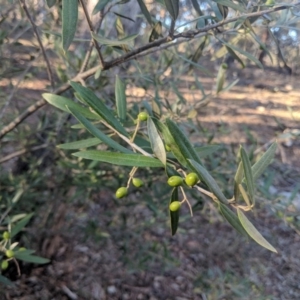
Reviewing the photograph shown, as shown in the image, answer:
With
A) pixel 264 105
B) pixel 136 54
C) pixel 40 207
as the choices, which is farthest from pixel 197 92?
pixel 136 54

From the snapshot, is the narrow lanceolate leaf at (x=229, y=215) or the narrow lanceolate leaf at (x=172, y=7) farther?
the narrow lanceolate leaf at (x=172, y=7)

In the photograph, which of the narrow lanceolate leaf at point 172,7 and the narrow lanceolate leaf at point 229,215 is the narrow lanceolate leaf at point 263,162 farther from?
the narrow lanceolate leaf at point 172,7

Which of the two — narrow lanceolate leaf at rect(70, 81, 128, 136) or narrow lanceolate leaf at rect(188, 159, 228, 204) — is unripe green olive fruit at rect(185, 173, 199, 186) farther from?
narrow lanceolate leaf at rect(70, 81, 128, 136)

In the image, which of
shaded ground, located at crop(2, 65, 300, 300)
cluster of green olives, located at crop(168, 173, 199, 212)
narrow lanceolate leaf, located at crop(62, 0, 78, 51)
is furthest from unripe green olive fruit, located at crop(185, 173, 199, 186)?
shaded ground, located at crop(2, 65, 300, 300)

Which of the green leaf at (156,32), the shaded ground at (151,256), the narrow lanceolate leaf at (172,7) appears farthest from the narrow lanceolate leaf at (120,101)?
the shaded ground at (151,256)

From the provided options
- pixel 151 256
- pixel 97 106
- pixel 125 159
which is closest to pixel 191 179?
pixel 125 159

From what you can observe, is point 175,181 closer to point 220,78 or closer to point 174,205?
point 174,205
